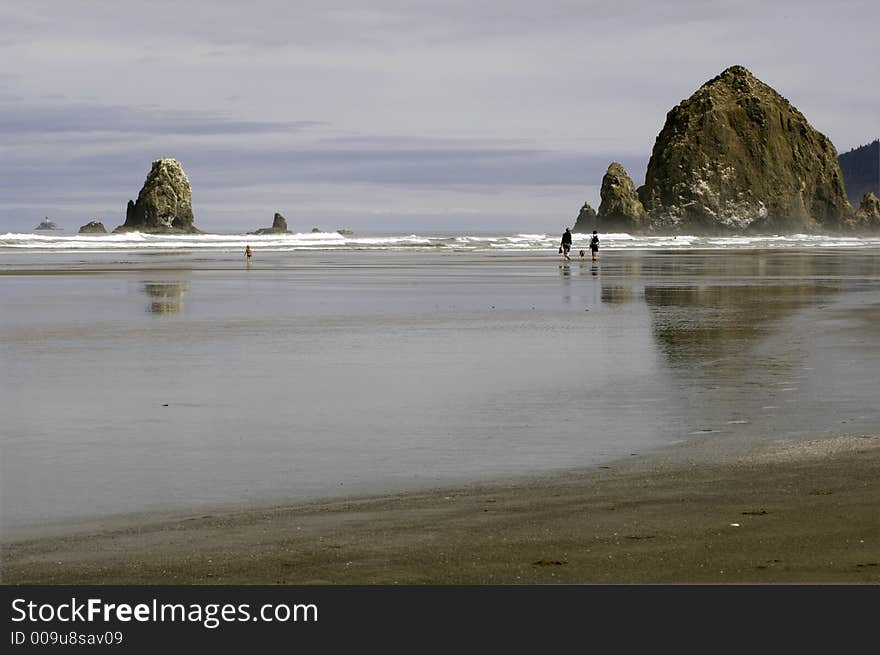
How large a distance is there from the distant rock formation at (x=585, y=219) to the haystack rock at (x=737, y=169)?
7.55 metres

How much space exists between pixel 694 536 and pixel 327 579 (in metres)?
1.86

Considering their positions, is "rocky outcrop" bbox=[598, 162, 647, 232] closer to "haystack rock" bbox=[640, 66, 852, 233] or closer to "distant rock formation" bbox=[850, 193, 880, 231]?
"haystack rock" bbox=[640, 66, 852, 233]

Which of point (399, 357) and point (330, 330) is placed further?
point (330, 330)

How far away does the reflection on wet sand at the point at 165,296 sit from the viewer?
22223mm

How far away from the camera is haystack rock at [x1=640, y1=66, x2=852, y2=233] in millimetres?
162125

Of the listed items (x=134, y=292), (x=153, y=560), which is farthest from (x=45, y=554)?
(x=134, y=292)

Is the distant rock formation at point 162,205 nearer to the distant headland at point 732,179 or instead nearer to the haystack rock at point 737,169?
the distant headland at point 732,179

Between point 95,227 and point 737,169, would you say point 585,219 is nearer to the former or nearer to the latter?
point 737,169

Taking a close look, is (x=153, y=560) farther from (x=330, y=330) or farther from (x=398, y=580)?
(x=330, y=330)

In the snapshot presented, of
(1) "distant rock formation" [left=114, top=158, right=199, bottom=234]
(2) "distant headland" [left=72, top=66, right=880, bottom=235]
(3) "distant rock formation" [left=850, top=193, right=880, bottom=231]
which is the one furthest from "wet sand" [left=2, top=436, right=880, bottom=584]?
(3) "distant rock formation" [left=850, top=193, right=880, bottom=231]

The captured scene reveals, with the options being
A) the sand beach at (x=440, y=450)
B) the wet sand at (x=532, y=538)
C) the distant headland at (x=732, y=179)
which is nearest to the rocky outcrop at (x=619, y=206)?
the distant headland at (x=732, y=179)

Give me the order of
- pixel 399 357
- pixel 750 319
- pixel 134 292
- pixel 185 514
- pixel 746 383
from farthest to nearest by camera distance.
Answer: pixel 134 292 → pixel 750 319 → pixel 399 357 → pixel 746 383 → pixel 185 514

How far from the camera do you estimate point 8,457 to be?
8586 millimetres
